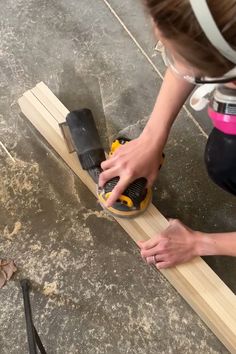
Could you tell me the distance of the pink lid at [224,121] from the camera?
3.45 feet

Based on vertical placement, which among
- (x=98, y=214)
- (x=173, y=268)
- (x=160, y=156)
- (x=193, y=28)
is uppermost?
(x=193, y=28)

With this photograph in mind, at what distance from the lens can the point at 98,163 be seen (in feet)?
4.52

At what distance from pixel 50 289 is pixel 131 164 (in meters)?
0.47

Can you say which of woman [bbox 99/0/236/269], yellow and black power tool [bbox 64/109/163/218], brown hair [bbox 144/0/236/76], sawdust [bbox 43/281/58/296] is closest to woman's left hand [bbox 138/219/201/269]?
woman [bbox 99/0/236/269]

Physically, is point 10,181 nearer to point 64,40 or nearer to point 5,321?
point 5,321

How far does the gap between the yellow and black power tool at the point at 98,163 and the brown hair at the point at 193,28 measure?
57cm

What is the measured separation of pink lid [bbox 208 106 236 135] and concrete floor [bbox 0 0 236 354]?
0.43 metres

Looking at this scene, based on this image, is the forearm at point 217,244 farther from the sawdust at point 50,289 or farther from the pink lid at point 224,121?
the sawdust at point 50,289

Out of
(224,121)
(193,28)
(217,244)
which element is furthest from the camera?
(217,244)

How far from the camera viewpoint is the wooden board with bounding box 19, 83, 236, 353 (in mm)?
1229

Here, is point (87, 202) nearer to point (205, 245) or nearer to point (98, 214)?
point (98, 214)

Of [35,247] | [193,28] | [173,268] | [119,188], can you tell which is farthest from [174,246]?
[193,28]

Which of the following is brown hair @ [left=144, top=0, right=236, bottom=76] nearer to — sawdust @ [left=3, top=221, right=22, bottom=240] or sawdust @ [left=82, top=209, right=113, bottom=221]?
sawdust @ [left=82, top=209, right=113, bottom=221]

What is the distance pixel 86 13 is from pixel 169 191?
84 centimetres
